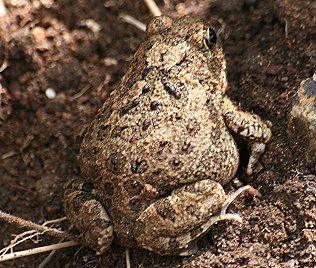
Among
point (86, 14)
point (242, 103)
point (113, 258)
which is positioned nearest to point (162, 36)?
point (242, 103)

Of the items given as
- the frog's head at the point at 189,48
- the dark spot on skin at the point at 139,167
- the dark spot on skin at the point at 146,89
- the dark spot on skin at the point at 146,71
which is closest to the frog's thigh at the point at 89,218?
the dark spot on skin at the point at 139,167

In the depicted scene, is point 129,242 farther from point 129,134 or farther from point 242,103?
point 242,103

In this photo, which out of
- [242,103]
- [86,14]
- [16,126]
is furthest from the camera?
[86,14]

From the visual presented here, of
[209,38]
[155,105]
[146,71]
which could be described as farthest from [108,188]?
[209,38]

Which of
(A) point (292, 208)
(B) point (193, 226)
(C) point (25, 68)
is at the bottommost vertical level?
(A) point (292, 208)

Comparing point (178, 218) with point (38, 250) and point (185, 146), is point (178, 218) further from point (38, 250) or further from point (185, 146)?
point (38, 250)

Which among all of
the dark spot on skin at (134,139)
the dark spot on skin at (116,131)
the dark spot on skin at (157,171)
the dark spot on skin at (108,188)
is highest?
the dark spot on skin at (116,131)

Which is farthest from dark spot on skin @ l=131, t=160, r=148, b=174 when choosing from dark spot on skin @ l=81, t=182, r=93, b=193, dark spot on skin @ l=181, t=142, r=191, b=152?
dark spot on skin @ l=81, t=182, r=93, b=193

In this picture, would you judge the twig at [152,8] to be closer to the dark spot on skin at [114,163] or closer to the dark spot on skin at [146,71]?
the dark spot on skin at [146,71]
